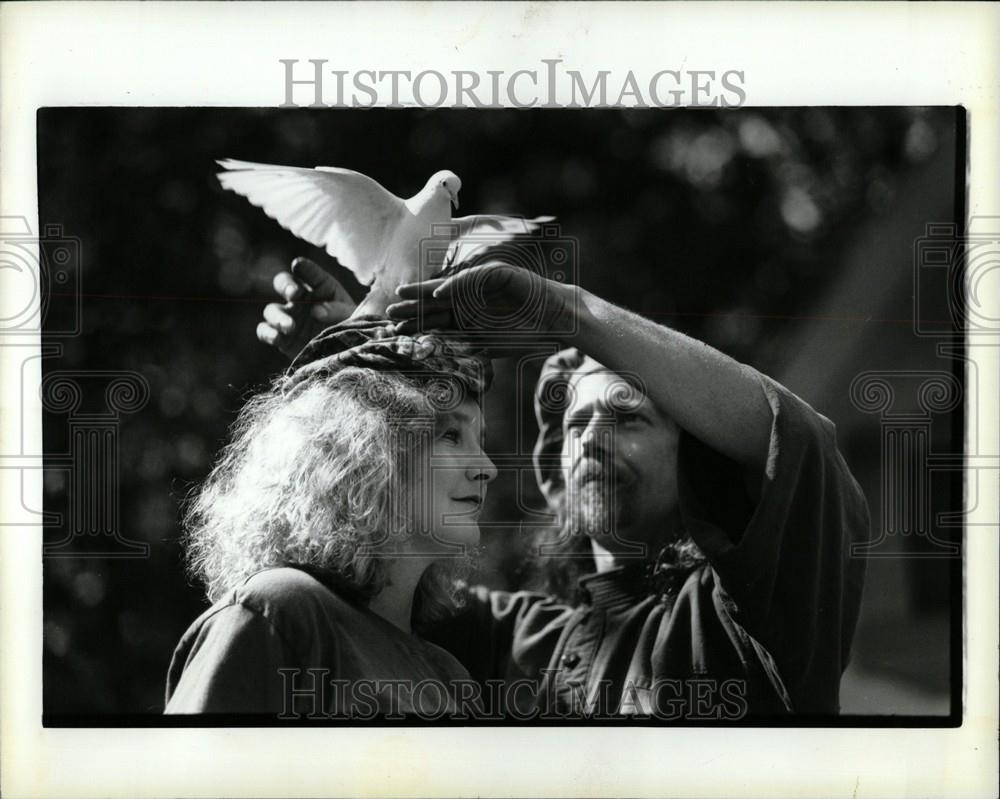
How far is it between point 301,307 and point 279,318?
67 millimetres

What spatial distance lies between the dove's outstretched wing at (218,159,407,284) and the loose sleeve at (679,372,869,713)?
0.98 metres

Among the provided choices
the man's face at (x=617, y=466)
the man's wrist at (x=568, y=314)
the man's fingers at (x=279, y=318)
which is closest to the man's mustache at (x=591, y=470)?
the man's face at (x=617, y=466)

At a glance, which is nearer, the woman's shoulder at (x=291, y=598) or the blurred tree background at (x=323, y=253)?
the woman's shoulder at (x=291, y=598)

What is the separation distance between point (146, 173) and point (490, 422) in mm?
1147

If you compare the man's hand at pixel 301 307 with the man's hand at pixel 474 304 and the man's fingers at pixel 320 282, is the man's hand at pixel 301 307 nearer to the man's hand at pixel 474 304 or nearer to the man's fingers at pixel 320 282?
the man's fingers at pixel 320 282

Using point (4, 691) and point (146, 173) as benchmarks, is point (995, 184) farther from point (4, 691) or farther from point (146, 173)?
point (4, 691)

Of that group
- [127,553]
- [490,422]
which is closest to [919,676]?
[490,422]

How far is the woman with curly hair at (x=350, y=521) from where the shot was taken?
108 inches

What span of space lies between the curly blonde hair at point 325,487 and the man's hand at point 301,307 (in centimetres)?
12

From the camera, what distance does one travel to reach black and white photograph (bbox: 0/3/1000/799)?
2781 mm

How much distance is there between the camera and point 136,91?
112 inches

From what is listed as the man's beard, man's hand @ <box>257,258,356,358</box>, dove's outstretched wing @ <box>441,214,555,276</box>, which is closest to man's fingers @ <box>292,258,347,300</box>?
man's hand @ <box>257,258,356,358</box>

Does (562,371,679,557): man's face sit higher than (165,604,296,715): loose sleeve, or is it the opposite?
(562,371,679,557): man's face

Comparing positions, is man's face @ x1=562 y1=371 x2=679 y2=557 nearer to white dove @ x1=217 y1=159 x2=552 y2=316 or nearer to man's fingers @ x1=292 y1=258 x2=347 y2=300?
white dove @ x1=217 y1=159 x2=552 y2=316
